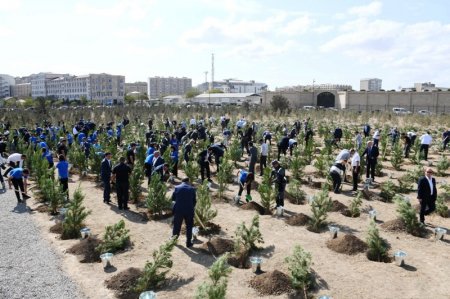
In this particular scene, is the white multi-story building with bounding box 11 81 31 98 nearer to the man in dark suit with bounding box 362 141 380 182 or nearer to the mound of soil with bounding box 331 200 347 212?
the man in dark suit with bounding box 362 141 380 182

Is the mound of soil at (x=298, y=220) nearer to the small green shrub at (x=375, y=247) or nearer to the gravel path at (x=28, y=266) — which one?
the small green shrub at (x=375, y=247)

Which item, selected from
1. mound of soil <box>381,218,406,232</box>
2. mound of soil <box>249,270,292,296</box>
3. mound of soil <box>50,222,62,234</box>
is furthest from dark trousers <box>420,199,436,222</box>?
mound of soil <box>50,222,62,234</box>

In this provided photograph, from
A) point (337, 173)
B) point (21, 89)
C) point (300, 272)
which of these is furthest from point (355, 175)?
point (21, 89)

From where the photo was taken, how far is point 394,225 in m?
9.28

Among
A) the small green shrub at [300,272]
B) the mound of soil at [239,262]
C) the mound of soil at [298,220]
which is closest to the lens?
the small green shrub at [300,272]

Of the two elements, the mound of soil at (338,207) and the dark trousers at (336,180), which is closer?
the mound of soil at (338,207)

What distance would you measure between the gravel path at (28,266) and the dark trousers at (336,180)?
7815 millimetres

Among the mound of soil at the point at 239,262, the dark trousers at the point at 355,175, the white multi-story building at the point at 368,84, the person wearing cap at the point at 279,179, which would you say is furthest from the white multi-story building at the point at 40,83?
the mound of soil at the point at 239,262

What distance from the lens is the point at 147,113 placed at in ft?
143

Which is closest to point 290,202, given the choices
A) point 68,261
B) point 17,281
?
point 68,261

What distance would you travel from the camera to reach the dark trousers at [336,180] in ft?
39.3

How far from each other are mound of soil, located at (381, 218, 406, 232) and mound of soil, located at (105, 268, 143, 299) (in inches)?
225

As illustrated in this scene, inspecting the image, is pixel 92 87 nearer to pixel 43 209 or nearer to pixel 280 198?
pixel 43 209

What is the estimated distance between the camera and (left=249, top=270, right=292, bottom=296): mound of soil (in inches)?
253
